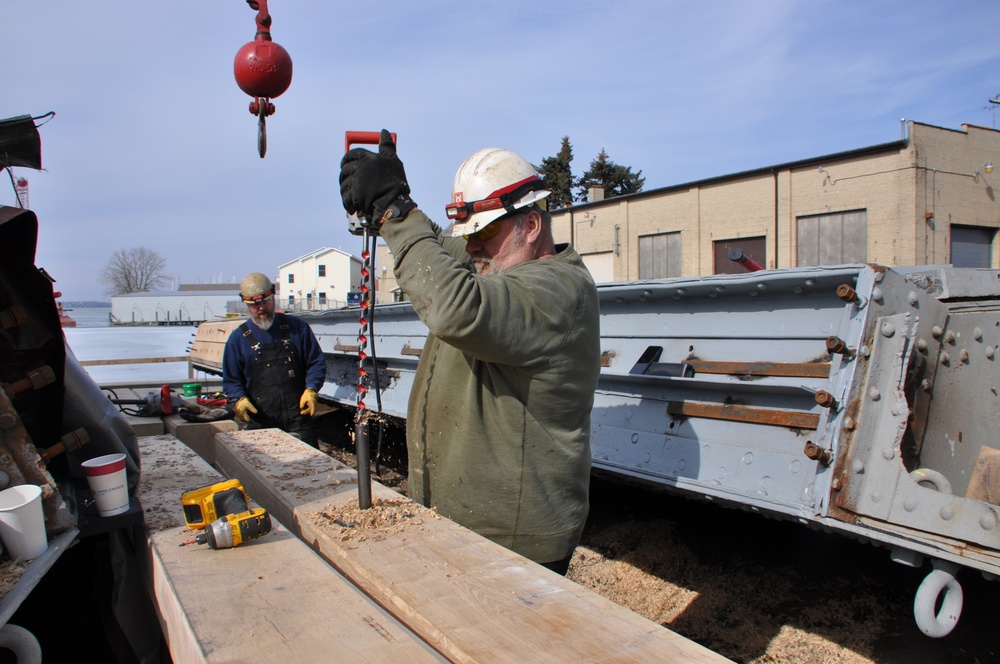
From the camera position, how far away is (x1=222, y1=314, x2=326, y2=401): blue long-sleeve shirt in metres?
4.86

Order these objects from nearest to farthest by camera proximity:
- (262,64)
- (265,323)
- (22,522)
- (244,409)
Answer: (22,522) → (262,64) → (244,409) → (265,323)

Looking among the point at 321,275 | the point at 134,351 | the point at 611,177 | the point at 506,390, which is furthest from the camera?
the point at 321,275

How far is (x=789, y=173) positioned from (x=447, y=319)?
60.7 feet

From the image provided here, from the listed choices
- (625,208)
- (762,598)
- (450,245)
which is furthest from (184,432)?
(625,208)

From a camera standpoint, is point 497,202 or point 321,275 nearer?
point 497,202

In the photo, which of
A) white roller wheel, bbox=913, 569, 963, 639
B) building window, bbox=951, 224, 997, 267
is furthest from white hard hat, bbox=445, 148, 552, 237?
building window, bbox=951, 224, 997, 267

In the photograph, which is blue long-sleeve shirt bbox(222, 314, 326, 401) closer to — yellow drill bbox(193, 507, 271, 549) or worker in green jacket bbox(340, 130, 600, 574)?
worker in green jacket bbox(340, 130, 600, 574)

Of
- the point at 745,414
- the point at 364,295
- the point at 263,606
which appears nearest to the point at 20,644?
the point at 263,606

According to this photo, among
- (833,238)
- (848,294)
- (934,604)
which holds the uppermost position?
(833,238)

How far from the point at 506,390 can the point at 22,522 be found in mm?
1193

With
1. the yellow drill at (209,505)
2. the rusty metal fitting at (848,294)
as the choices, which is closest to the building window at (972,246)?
the rusty metal fitting at (848,294)

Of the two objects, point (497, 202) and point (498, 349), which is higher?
point (497, 202)

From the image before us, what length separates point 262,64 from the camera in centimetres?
215

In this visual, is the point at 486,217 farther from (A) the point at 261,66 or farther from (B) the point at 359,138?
(A) the point at 261,66
